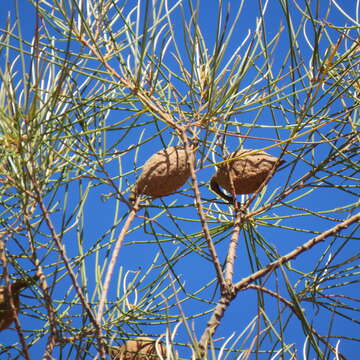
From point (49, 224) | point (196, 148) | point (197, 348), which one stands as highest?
point (196, 148)

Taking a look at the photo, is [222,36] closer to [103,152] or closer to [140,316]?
[103,152]

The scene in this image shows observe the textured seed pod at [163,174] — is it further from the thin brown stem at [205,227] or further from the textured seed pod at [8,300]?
the textured seed pod at [8,300]

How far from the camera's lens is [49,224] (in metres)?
0.60

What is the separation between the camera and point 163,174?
736 mm

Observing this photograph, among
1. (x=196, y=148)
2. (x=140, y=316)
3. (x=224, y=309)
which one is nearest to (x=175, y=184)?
(x=196, y=148)

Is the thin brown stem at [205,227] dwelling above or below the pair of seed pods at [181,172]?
below

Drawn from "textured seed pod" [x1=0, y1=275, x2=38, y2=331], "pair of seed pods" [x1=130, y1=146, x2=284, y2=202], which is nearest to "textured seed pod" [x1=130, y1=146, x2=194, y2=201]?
"pair of seed pods" [x1=130, y1=146, x2=284, y2=202]

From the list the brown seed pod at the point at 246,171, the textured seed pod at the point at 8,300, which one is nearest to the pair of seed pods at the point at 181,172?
the brown seed pod at the point at 246,171

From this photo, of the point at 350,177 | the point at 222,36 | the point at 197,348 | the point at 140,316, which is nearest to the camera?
the point at 197,348

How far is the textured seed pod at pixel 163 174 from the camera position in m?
0.74

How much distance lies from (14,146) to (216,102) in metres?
0.26

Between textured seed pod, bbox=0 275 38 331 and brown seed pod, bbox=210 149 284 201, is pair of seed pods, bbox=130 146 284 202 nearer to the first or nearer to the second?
brown seed pod, bbox=210 149 284 201

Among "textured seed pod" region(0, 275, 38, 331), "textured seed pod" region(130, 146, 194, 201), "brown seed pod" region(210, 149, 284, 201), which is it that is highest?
"brown seed pod" region(210, 149, 284, 201)

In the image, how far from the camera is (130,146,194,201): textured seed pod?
739 millimetres
